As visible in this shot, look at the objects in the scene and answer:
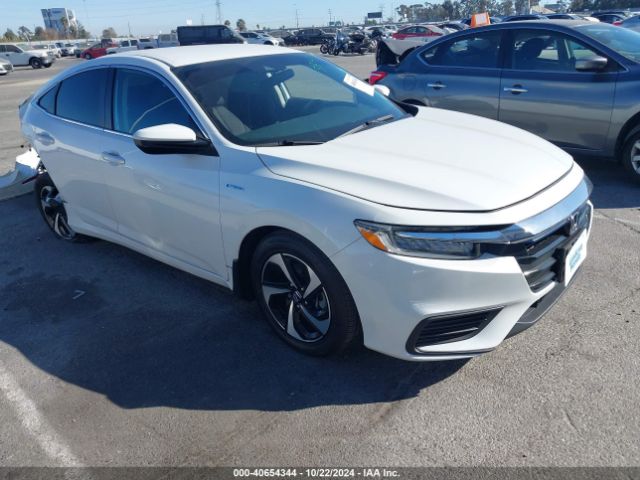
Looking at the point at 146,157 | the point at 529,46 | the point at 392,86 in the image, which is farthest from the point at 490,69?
the point at 146,157

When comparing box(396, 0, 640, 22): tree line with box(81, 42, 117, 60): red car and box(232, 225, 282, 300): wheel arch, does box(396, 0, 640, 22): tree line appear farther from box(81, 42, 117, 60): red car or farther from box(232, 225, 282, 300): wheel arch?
box(232, 225, 282, 300): wheel arch

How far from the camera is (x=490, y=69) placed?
6418mm

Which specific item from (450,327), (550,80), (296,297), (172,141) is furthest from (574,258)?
(550,80)

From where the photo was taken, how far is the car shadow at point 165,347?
2998 mm

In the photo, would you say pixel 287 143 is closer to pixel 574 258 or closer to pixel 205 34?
pixel 574 258

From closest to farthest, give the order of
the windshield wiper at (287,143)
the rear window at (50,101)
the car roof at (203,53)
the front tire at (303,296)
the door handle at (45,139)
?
the front tire at (303,296) < the windshield wiper at (287,143) < the car roof at (203,53) < the door handle at (45,139) < the rear window at (50,101)

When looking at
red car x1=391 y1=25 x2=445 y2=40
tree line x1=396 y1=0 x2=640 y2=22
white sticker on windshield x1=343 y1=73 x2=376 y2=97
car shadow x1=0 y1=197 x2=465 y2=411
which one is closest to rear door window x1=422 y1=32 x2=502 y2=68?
white sticker on windshield x1=343 y1=73 x2=376 y2=97

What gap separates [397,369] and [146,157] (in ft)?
6.79

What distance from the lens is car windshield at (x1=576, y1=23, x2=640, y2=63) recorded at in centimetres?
574

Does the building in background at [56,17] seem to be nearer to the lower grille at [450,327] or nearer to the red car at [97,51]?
the red car at [97,51]

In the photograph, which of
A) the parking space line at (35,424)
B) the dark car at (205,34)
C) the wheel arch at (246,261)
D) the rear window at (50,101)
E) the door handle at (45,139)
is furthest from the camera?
the dark car at (205,34)

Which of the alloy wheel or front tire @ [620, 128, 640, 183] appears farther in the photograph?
front tire @ [620, 128, 640, 183]

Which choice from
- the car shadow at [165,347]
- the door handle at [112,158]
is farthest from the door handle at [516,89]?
the door handle at [112,158]

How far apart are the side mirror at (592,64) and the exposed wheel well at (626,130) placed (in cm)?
60
